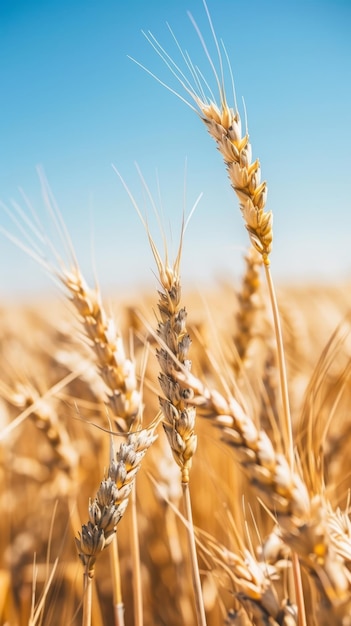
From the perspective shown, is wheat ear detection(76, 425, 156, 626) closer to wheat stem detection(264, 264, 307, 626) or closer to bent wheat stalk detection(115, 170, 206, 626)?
bent wheat stalk detection(115, 170, 206, 626)

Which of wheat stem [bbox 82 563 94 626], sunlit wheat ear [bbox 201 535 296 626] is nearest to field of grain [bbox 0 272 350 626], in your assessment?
sunlit wheat ear [bbox 201 535 296 626]

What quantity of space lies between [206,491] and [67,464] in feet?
1.43

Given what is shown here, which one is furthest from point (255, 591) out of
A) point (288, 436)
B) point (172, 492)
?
point (172, 492)

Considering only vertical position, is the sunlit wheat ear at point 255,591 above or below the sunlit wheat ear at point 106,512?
below

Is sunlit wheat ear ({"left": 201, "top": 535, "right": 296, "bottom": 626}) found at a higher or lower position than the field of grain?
lower

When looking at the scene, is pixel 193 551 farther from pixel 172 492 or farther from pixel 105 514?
pixel 172 492

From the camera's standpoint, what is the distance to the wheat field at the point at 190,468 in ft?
1.96

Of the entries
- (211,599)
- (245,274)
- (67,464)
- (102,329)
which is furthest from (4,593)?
(245,274)

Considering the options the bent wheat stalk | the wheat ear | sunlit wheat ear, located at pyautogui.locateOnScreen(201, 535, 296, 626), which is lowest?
sunlit wheat ear, located at pyautogui.locateOnScreen(201, 535, 296, 626)

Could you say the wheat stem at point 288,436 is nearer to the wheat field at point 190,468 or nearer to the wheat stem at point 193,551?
the wheat field at point 190,468

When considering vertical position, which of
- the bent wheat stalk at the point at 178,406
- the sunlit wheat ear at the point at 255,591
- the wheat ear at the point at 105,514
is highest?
the bent wheat stalk at the point at 178,406

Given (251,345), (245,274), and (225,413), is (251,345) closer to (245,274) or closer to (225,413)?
(245,274)

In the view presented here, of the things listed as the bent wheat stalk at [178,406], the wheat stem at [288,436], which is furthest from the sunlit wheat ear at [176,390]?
the wheat stem at [288,436]

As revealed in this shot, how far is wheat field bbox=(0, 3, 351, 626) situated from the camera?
0.60 m
